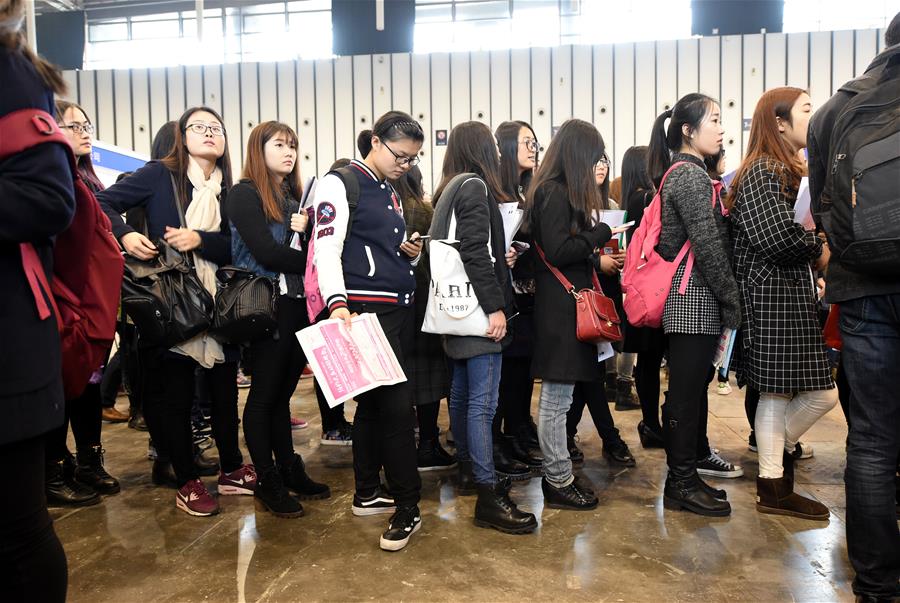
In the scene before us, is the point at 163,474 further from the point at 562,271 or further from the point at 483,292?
the point at 562,271

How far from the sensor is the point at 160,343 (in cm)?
229

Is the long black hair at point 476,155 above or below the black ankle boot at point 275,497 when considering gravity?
Result: above

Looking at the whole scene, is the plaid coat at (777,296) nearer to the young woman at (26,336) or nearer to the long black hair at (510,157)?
the long black hair at (510,157)

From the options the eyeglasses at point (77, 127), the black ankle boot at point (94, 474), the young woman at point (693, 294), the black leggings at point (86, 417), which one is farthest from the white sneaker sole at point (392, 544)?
the eyeglasses at point (77, 127)

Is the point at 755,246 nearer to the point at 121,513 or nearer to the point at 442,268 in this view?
the point at 442,268

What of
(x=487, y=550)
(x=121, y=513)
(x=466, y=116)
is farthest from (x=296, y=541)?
(x=466, y=116)

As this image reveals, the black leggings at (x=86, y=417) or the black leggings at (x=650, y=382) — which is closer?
the black leggings at (x=86, y=417)

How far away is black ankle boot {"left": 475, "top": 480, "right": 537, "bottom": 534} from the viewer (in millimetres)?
2234

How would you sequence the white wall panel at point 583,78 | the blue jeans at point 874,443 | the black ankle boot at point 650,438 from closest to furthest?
the blue jeans at point 874,443 < the black ankle boot at point 650,438 < the white wall panel at point 583,78

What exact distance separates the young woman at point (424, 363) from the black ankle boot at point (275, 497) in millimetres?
604

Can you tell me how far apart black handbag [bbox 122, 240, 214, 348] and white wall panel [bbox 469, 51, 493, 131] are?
14.9 feet

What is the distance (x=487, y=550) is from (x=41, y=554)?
1.35m

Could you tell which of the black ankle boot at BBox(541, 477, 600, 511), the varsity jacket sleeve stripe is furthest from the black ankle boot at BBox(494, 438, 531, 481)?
the varsity jacket sleeve stripe

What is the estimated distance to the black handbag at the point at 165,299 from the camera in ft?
7.34
